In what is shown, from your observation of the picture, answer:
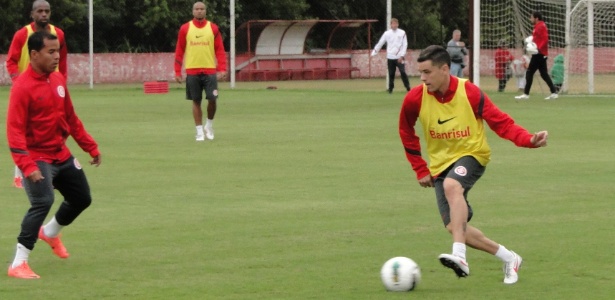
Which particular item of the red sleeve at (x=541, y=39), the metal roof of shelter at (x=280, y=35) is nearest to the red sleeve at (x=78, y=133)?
the red sleeve at (x=541, y=39)

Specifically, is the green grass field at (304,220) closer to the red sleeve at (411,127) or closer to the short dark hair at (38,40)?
the red sleeve at (411,127)

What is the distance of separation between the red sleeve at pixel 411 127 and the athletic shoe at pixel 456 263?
2.85ft

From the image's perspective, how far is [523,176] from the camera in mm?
13969

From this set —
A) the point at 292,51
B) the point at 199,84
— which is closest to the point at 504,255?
the point at 199,84

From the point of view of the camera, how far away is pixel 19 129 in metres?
8.29

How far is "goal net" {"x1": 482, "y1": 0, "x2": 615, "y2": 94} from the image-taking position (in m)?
31.5

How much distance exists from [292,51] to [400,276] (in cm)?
4140

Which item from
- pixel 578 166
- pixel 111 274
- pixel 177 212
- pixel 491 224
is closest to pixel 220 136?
pixel 578 166

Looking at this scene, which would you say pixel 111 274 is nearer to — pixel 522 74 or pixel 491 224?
pixel 491 224

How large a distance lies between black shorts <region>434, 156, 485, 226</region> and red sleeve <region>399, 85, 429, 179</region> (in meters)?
0.17

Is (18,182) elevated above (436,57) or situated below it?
below

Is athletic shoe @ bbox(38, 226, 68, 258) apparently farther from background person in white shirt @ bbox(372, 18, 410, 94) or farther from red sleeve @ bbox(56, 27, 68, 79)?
background person in white shirt @ bbox(372, 18, 410, 94)

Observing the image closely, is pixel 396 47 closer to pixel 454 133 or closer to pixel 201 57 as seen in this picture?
pixel 201 57

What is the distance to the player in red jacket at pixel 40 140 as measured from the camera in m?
8.30
